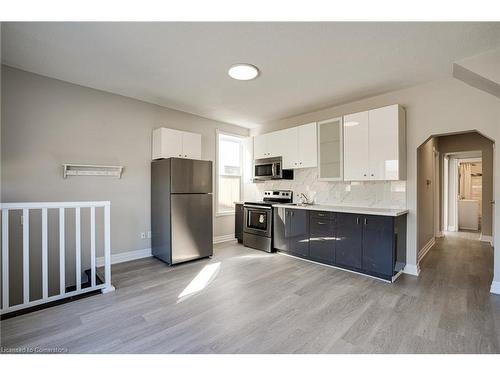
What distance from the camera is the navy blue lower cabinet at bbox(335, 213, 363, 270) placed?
10.4 ft

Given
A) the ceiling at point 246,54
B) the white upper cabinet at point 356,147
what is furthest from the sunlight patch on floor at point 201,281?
the ceiling at point 246,54

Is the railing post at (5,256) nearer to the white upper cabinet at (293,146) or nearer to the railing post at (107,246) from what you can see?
the railing post at (107,246)

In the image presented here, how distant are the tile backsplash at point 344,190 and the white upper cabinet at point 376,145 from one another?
12.5 inches

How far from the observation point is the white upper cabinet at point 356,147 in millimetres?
3387

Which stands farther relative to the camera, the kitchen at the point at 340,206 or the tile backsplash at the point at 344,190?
the tile backsplash at the point at 344,190

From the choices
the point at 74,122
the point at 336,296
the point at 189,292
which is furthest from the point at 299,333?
the point at 74,122

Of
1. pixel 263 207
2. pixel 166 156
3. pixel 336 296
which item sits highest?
pixel 166 156

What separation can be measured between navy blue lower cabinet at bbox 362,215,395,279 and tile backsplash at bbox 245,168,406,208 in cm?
66

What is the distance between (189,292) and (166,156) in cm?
216

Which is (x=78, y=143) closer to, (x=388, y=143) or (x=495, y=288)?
(x=388, y=143)

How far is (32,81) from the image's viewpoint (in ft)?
9.62

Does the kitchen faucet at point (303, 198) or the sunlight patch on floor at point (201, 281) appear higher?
the kitchen faucet at point (303, 198)

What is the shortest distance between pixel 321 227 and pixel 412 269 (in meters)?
1.31
